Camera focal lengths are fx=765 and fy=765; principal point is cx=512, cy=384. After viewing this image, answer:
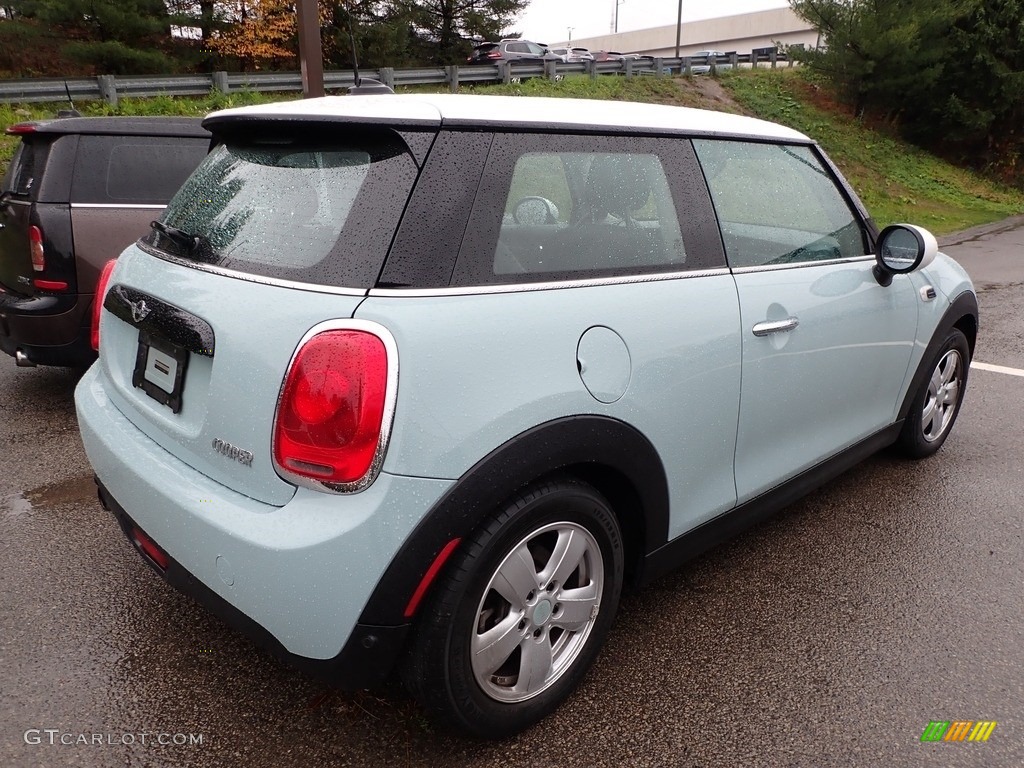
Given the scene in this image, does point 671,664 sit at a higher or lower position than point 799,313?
lower

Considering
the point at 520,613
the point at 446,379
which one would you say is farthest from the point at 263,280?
the point at 520,613

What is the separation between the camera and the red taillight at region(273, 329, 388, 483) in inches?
65.8

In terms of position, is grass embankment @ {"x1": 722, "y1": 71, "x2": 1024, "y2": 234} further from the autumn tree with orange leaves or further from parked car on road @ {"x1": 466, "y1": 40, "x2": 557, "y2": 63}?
the autumn tree with orange leaves

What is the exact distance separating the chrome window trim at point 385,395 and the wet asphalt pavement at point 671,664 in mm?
811

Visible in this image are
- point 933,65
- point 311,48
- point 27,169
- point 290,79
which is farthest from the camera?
point 933,65

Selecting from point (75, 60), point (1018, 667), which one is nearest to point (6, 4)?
point (75, 60)

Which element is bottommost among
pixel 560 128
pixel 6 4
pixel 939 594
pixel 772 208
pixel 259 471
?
pixel 939 594

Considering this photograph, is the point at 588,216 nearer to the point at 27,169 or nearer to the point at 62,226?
the point at 62,226

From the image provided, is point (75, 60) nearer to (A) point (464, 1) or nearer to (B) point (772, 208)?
(A) point (464, 1)

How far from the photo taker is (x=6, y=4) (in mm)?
19922

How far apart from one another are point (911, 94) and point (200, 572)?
23316 millimetres

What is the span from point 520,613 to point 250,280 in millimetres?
1087

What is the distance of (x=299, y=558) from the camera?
1.69m

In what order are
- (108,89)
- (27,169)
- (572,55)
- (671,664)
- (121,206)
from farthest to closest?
(572,55) < (108,89) < (121,206) < (27,169) < (671,664)
